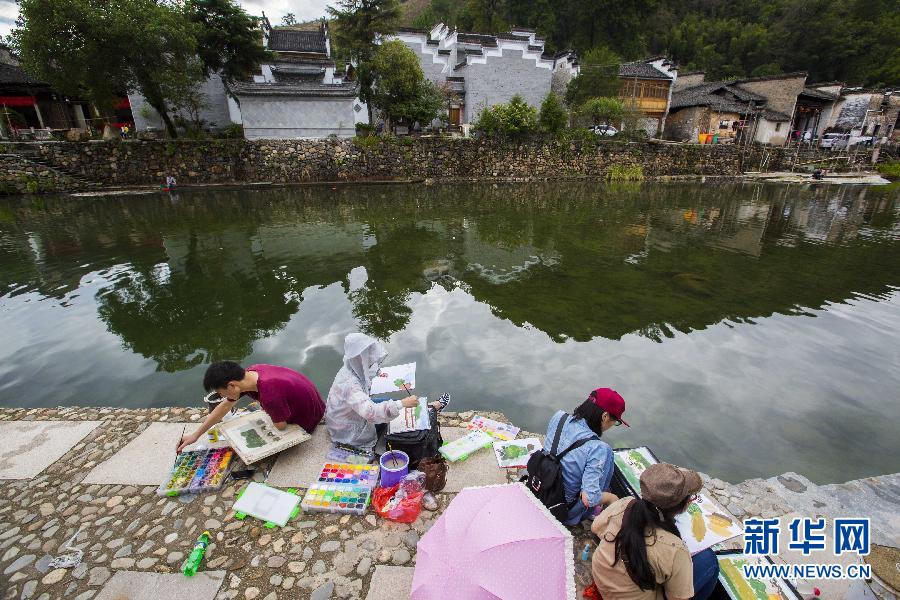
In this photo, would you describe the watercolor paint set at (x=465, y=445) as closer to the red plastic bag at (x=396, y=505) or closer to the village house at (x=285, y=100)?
the red plastic bag at (x=396, y=505)

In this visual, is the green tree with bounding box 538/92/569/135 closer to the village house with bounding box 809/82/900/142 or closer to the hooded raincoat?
the village house with bounding box 809/82/900/142

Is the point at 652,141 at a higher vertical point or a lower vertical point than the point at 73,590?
higher

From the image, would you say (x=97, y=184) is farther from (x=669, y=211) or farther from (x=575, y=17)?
(x=575, y=17)

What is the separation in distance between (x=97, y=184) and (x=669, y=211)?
29.3 m

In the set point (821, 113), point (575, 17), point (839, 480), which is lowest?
point (839, 480)

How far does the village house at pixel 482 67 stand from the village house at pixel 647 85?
5383 mm

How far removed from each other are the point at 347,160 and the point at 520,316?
21.6m

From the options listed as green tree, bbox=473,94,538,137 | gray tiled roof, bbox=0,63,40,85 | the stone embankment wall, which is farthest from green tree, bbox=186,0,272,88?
green tree, bbox=473,94,538,137

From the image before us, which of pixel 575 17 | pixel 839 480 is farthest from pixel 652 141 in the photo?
pixel 839 480

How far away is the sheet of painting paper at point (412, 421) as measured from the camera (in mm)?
4082

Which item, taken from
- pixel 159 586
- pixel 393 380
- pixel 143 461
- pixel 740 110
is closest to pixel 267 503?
pixel 159 586

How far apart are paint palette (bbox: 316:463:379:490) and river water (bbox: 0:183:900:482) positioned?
1868 mm

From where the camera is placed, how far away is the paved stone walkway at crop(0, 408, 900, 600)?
2938 millimetres

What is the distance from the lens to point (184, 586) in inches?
114
